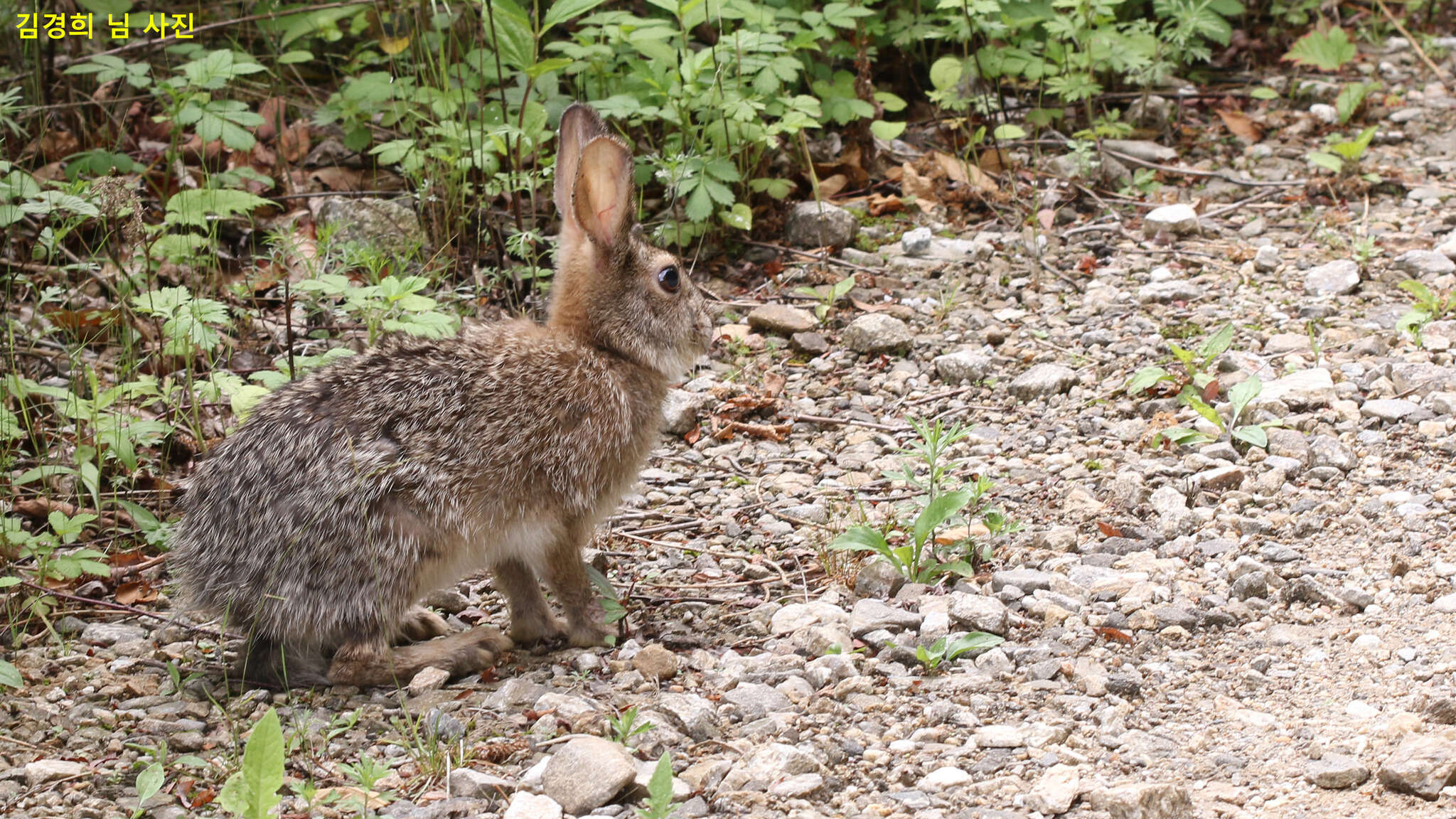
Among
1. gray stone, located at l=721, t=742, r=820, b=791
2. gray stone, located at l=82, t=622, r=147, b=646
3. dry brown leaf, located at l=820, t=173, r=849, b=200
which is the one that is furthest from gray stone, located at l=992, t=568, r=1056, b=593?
dry brown leaf, located at l=820, t=173, r=849, b=200

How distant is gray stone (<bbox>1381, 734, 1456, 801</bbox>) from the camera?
3.25m

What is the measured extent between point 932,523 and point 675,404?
189 cm

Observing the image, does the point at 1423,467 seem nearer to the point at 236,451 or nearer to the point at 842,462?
the point at 842,462

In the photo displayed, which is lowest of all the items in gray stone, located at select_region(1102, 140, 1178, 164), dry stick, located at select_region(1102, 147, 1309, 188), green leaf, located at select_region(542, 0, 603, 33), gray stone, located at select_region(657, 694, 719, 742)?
gray stone, located at select_region(657, 694, 719, 742)

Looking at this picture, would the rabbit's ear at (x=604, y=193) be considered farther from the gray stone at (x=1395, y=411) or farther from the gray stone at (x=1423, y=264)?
the gray stone at (x=1423, y=264)

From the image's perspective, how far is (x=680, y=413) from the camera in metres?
6.14

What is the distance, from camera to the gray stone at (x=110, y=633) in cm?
469

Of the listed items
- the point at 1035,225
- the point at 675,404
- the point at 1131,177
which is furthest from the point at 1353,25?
the point at 675,404

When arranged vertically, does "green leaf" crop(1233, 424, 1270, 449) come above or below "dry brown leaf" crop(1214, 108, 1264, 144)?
below

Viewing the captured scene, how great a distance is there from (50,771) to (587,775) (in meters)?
Answer: 1.45

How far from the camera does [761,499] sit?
5578 mm

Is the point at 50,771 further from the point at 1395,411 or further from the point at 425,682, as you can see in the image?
the point at 1395,411

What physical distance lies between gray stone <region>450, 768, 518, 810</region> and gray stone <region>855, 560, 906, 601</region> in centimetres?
154

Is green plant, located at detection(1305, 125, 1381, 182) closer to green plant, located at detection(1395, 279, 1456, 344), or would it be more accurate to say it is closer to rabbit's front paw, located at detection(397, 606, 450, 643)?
green plant, located at detection(1395, 279, 1456, 344)
